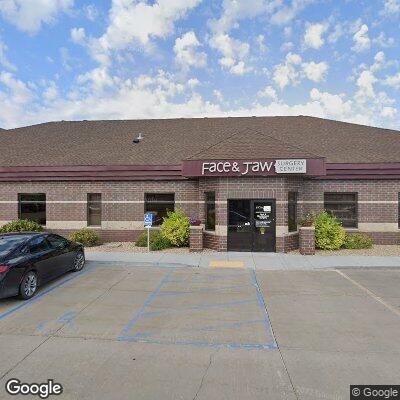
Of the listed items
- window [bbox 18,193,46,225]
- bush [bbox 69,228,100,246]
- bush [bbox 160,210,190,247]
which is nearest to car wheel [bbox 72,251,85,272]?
bush [bbox 69,228,100,246]

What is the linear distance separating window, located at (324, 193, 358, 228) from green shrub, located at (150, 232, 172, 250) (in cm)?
819

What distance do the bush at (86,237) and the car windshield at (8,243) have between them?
19.7ft

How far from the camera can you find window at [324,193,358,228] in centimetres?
1567

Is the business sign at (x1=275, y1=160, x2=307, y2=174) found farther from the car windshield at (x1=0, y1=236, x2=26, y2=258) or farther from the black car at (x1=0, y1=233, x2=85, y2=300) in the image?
the car windshield at (x1=0, y1=236, x2=26, y2=258)

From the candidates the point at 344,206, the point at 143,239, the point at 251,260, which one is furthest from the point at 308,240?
the point at 143,239

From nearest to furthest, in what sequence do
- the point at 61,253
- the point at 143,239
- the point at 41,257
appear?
the point at 41,257 < the point at 61,253 < the point at 143,239

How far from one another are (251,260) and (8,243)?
8184 millimetres

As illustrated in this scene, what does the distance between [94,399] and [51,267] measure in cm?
590

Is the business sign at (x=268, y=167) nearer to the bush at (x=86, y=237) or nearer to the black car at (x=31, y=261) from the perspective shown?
the black car at (x=31, y=261)

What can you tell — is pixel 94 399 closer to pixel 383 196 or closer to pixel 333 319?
pixel 333 319

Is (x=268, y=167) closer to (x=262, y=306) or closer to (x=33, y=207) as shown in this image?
(x=262, y=306)

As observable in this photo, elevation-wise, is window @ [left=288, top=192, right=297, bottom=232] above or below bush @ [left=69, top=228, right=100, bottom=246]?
above

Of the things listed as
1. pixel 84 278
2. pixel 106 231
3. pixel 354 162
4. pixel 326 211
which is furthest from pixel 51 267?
pixel 354 162

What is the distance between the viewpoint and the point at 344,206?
15.8 meters
